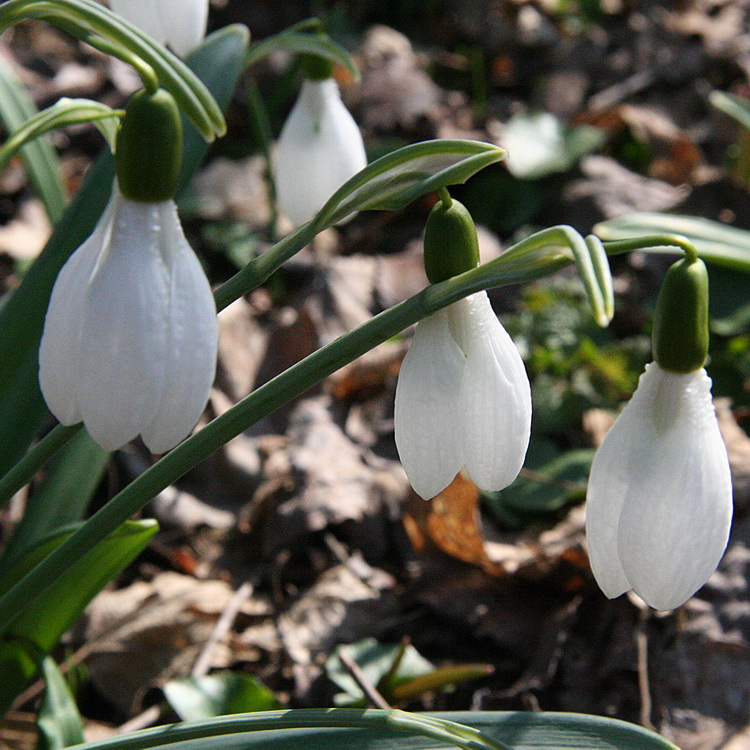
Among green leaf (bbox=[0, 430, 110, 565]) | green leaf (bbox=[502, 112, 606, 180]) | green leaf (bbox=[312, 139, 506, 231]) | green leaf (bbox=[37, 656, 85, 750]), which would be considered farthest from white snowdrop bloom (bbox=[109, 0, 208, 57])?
green leaf (bbox=[502, 112, 606, 180])

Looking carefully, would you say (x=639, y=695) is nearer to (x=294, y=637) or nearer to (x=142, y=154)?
(x=294, y=637)

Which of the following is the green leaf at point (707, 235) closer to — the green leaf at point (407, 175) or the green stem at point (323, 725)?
the green leaf at point (407, 175)

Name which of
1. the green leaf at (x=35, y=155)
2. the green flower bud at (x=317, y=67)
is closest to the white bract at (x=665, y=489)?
the green flower bud at (x=317, y=67)

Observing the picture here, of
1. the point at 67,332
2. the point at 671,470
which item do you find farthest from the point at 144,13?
the point at 671,470

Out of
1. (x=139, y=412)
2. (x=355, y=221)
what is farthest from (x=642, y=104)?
(x=139, y=412)

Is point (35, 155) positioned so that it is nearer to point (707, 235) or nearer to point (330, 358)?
point (330, 358)

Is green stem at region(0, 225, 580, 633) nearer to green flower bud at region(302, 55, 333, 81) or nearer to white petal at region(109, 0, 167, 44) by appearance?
white petal at region(109, 0, 167, 44)
